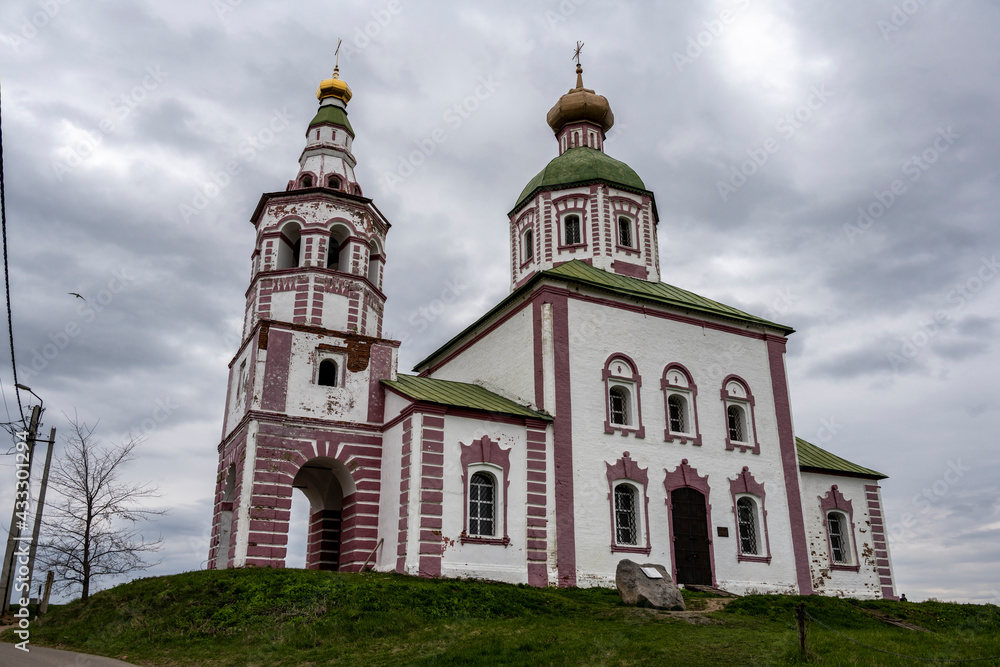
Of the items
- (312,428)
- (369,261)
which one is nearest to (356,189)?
(369,261)

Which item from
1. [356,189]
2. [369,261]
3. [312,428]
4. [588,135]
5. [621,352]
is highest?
[588,135]

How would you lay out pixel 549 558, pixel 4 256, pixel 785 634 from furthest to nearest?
pixel 549 558 → pixel 785 634 → pixel 4 256

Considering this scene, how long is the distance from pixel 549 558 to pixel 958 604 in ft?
37.2

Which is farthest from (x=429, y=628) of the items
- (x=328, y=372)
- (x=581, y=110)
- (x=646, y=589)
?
(x=581, y=110)

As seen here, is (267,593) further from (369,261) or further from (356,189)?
(356,189)

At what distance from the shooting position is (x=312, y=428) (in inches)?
782

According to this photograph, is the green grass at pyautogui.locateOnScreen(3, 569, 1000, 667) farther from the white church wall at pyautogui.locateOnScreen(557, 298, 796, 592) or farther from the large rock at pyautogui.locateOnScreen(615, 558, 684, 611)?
the white church wall at pyautogui.locateOnScreen(557, 298, 796, 592)

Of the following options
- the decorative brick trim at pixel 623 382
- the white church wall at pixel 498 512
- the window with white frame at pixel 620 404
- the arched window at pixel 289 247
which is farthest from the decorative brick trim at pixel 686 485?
the arched window at pixel 289 247

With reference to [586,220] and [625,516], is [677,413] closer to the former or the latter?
[625,516]

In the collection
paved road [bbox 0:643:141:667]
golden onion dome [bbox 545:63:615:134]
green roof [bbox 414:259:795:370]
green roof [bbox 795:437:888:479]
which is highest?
golden onion dome [bbox 545:63:615:134]

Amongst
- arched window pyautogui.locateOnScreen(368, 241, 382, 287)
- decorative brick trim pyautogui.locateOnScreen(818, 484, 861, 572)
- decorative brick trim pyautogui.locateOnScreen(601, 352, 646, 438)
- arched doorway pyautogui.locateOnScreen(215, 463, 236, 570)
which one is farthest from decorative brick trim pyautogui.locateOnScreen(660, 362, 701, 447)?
arched doorway pyautogui.locateOnScreen(215, 463, 236, 570)

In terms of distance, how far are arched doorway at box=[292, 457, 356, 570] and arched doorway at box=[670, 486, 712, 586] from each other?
30.0ft

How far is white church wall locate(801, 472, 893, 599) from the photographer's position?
2294 centimetres

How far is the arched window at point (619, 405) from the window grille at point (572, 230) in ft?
20.6
